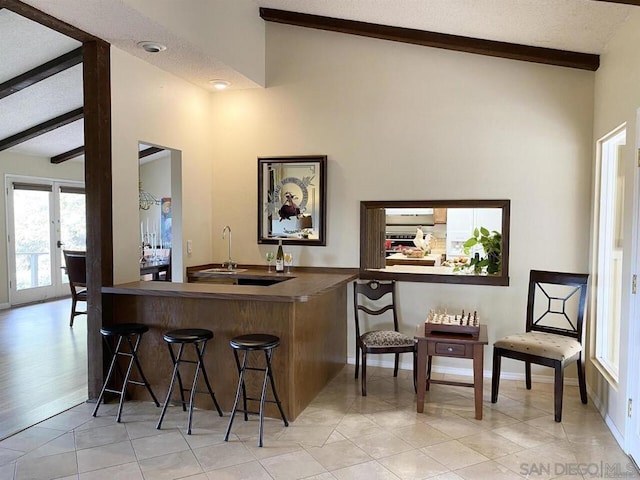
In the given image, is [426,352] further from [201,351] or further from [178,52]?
[178,52]

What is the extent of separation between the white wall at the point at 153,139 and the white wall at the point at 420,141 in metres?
0.20

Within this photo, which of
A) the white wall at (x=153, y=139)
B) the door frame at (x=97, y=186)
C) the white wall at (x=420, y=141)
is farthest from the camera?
the white wall at (x=420, y=141)

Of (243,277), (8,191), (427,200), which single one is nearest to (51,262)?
(8,191)

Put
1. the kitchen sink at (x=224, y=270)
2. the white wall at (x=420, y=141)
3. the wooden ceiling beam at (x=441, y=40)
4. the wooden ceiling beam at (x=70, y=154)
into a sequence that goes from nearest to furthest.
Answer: the wooden ceiling beam at (x=441, y=40) → the white wall at (x=420, y=141) → the kitchen sink at (x=224, y=270) → the wooden ceiling beam at (x=70, y=154)

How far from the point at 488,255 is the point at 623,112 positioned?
5.39 ft

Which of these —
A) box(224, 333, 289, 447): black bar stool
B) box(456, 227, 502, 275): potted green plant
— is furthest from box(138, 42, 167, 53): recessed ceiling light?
box(456, 227, 502, 275): potted green plant

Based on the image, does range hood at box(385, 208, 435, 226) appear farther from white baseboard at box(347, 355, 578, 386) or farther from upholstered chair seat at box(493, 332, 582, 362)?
upholstered chair seat at box(493, 332, 582, 362)

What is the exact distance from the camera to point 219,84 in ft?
14.8

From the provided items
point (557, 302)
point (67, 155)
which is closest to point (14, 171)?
point (67, 155)

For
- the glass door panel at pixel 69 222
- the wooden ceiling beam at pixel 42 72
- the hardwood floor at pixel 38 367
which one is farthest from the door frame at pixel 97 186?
the glass door panel at pixel 69 222

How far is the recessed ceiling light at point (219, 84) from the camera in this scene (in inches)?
174

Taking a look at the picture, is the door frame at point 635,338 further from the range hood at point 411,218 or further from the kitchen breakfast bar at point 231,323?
the range hood at point 411,218

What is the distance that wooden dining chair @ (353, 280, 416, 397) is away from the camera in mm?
3773

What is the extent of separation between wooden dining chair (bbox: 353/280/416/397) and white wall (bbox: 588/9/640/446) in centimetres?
133
